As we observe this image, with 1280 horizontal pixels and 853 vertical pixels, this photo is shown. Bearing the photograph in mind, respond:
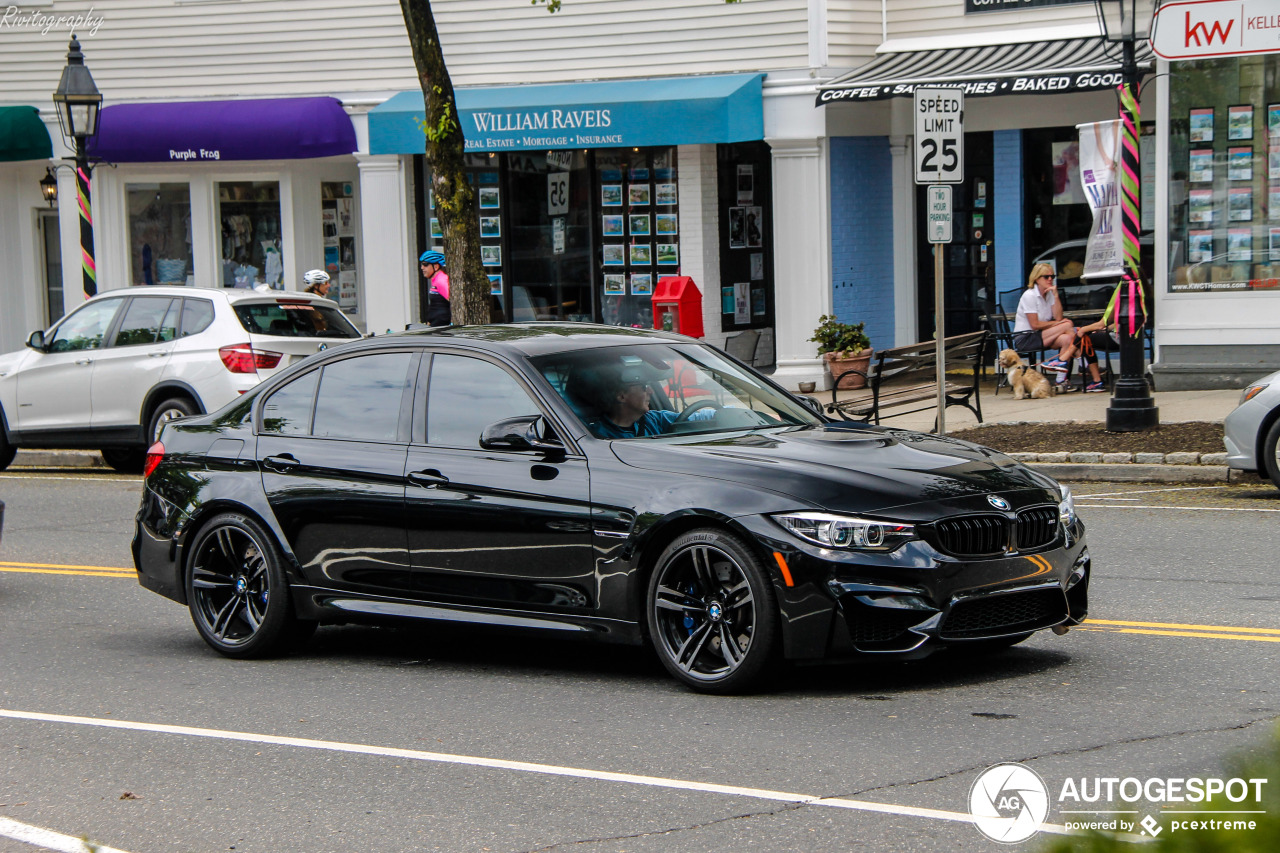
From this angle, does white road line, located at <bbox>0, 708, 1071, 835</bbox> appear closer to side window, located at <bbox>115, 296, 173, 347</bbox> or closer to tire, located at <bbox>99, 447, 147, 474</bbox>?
side window, located at <bbox>115, 296, 173, 347</bbox>

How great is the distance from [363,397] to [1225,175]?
12.5m

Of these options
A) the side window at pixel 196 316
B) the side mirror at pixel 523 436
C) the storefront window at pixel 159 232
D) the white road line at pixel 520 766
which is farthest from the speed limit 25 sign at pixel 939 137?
the storefront window at pixel 159 232

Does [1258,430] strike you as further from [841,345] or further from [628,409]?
[841,345]

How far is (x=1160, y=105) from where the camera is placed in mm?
17172

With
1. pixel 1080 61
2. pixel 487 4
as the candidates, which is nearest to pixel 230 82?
→ pixel 487 4

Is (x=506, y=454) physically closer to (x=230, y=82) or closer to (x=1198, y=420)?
(x=1198, y=420)

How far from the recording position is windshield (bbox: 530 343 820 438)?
6.93 m

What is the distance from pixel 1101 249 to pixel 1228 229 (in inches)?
56.8

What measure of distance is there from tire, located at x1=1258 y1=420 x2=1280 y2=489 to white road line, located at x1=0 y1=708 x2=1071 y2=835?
24.9ft

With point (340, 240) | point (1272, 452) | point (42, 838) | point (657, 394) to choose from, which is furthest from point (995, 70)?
point (42, 838)

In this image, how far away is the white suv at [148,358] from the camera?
49.5 feet

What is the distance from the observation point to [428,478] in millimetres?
7055

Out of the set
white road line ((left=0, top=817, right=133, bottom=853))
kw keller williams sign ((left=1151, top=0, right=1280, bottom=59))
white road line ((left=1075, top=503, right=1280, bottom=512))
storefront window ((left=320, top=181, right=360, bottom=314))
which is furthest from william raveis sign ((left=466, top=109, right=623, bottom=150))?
white road line ((left=0, top=817, right=133, bottom=853))

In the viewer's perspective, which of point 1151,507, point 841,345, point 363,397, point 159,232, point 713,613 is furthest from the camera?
point 159,232
